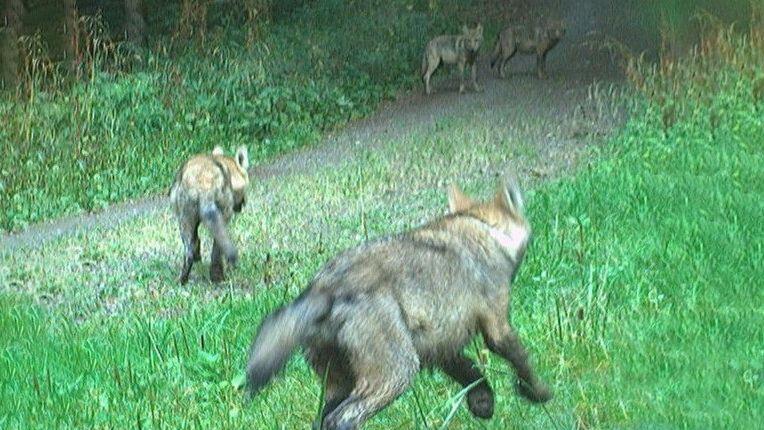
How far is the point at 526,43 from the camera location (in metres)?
20.2

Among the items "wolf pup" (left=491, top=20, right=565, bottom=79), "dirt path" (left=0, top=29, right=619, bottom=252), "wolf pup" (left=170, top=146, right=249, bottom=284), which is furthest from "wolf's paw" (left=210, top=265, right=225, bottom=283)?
"wolf pup" (left=491, top=20, right=565, bottom=79)

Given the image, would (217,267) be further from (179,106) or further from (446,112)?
(446,112)

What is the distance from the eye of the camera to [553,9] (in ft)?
78.3

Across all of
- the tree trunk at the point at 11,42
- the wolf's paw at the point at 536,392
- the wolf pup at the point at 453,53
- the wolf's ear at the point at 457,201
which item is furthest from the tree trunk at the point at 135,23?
the wolf's paw at the point at 536,392

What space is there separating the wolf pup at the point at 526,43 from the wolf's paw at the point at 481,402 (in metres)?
15.1

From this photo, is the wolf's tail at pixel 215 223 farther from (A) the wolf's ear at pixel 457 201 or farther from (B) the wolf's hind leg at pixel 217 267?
(A) the wolf's ear at pixel 457 201

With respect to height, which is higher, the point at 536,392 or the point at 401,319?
the point at 401,319

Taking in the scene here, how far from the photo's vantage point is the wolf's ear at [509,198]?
5.25m

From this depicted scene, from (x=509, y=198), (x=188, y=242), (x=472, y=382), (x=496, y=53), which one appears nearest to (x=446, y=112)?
(x=496, y=53)

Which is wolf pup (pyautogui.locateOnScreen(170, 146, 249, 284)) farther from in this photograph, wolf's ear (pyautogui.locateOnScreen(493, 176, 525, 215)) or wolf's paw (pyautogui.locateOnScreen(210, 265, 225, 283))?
wolf's ear (pyautogui.locateOnScreen(493, 176, 525, 215))

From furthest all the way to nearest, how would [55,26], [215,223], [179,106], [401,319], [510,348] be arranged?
[55,26] → [179,106] → [215,223] → [510,348] → [401,319]

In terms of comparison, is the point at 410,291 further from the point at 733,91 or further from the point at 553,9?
the point at 553,9

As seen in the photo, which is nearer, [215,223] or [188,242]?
[215,223]

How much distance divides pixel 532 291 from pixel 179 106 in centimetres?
1027
